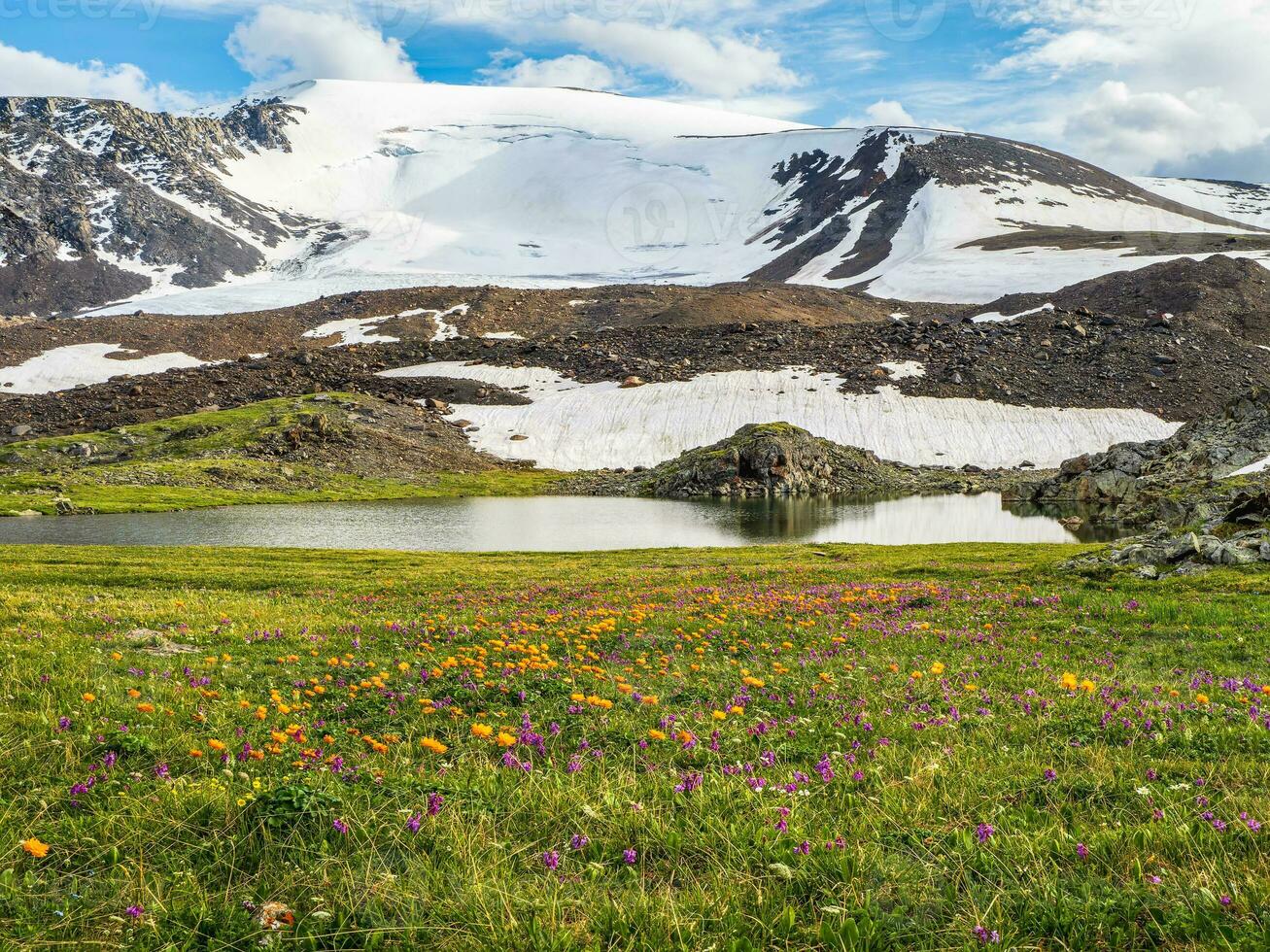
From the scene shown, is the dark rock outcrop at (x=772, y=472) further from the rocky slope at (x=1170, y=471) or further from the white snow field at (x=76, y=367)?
the white snow field at (x=76, y=367)

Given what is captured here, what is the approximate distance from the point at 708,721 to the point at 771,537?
54.0 meters

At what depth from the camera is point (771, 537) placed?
62.6 m

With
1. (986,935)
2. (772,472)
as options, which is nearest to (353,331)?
(772,472)

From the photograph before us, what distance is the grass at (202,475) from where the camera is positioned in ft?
272

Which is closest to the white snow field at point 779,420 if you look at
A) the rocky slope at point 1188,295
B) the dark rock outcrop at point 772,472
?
the dark rock outcrop at point 772,472

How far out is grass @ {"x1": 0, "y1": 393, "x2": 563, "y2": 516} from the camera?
8294 cm

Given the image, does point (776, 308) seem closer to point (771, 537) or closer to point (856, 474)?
point (856, 474)

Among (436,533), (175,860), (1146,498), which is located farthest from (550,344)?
(175,860)

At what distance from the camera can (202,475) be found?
94875 mm

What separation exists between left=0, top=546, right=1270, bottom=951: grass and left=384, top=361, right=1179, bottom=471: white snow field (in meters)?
102

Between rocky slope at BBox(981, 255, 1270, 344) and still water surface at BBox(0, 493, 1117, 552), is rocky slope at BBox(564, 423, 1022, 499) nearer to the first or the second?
still water surface at BBox(0, 493, 1117, 552)

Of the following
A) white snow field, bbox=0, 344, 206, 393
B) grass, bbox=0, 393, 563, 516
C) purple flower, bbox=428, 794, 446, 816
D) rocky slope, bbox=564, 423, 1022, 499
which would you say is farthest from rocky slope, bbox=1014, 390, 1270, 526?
white snow field, bbox=0, 344, 206, 393

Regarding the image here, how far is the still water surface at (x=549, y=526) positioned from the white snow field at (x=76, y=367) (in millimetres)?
90053

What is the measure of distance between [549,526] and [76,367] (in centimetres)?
12971
